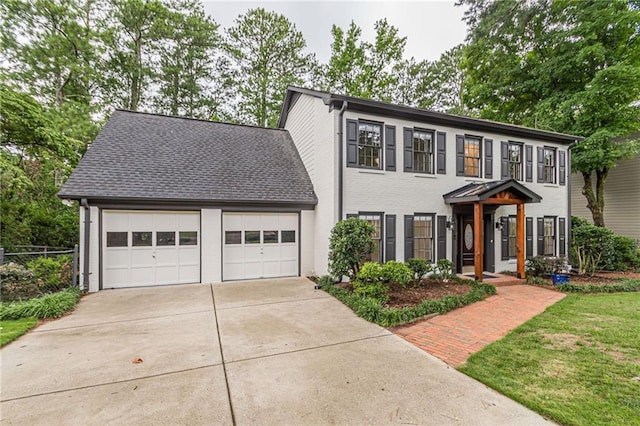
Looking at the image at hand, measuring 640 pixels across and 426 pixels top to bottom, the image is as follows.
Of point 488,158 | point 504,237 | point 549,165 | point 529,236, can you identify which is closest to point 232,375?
point 504,237

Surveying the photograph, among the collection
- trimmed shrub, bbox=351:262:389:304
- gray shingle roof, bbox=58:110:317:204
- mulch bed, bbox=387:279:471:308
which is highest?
gray shingle roof, bbox=58:110:317:204

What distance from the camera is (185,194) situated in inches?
324

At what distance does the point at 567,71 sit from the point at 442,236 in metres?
11.1

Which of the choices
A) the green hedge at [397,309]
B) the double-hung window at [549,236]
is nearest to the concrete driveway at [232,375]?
the green hedge at [397,309]

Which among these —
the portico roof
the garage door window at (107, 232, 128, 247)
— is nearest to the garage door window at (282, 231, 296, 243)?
the garage door window at (107, 232, 128, 247)

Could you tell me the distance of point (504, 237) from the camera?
10.1m

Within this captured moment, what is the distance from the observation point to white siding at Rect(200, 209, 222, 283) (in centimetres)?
850

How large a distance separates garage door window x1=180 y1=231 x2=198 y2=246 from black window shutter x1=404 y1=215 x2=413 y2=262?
6.63 m

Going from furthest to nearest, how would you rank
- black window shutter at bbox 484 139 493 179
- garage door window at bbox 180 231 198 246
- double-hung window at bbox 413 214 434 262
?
black window shutter at bbox 484 139 493 179, double-hung window at bbox 413 214 434 262, garage door window at bbox 180 231 198 246

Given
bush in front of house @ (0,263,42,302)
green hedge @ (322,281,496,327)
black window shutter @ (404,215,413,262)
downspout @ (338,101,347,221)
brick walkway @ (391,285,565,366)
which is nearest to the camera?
brick walkway @ (391,285,565,366)

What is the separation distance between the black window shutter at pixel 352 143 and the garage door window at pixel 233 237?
4.22 meters

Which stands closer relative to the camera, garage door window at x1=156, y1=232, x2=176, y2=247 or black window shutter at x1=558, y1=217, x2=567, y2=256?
garage door window at x1=156, y1=232, x2=176, y2=247

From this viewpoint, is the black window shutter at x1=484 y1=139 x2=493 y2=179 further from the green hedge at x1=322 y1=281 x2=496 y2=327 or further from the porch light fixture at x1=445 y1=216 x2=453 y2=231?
the green hedge at x1=322 y1=281 x2=496 y2=327

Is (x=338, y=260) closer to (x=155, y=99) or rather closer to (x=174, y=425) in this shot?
(x=174, y=425)
